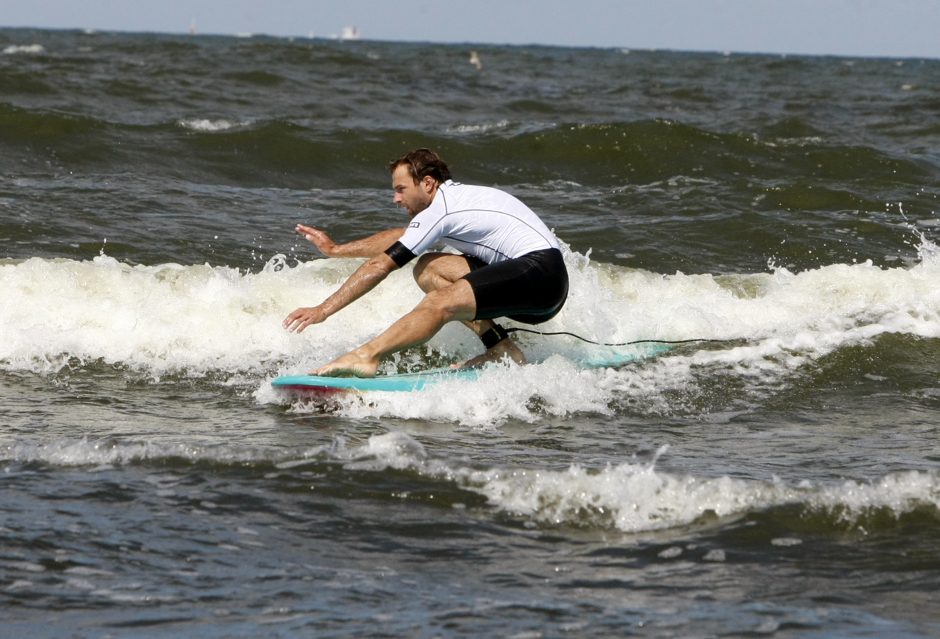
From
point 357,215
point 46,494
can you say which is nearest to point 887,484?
point 46,494

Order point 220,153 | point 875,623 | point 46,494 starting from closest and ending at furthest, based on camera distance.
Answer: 1. point 875,623
2. point 46,494
3. point 220,153

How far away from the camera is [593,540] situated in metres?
4.90

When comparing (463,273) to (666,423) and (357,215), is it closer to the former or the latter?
(666,423)

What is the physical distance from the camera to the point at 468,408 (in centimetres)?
696

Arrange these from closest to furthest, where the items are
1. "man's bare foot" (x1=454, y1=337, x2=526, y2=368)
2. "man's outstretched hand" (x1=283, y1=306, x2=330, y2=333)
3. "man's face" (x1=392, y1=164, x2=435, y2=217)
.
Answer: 1. "man's outstretched hand" (x1=283, y1=306, x2=330, y2=333)
2. "man's face" (x1=392, y1=164, x2=435, y2=217)
3. "man's bare foot" (x1=454, y1=337, x2=526, y2=368)

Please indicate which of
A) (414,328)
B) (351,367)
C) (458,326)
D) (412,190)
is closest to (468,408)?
(414,328)

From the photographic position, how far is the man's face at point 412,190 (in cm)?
721

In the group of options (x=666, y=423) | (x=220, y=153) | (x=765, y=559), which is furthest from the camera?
(x=220, y=153)

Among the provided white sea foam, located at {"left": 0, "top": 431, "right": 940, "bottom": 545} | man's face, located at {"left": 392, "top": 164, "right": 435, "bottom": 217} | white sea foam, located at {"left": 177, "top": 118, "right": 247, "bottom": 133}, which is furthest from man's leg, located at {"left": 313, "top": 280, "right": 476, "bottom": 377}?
white sea foam, located at {"left": 177, "top": 118, "right": 247, "bottom": 133}

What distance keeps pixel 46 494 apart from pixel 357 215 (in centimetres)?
838

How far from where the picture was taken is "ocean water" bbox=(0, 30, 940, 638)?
4375mm

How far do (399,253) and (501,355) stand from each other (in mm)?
1154

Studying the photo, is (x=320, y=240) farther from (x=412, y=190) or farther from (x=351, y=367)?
(x=351, y=367)

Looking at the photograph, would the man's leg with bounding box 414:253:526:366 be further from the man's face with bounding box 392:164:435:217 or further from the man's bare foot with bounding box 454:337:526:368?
the man's face with bounding box 392:164:435:217
